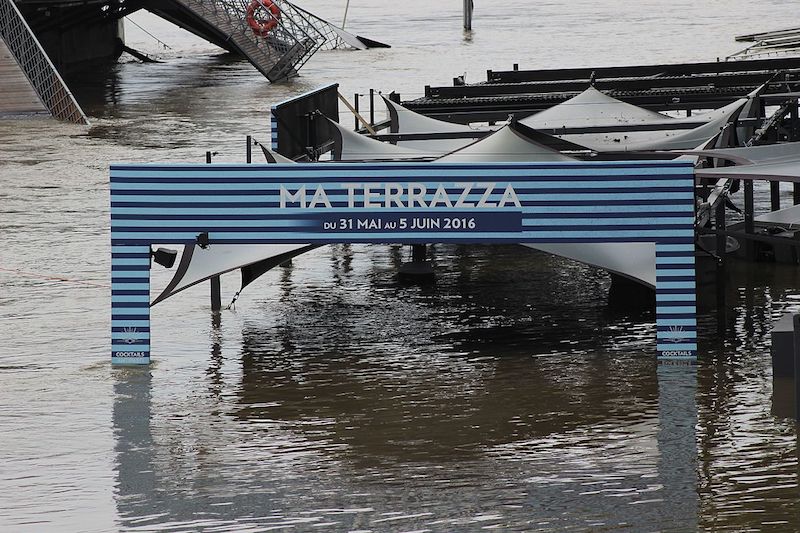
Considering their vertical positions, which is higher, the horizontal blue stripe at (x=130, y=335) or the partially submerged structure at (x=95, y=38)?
the partially submerged structure at (x=95, y=38)

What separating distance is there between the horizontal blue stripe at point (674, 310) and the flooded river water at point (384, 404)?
0.54 metres

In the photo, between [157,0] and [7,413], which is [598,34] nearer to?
[157,0]

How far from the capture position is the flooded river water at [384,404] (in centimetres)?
1056

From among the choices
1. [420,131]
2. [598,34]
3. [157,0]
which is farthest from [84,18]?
[420,131]

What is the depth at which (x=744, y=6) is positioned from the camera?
9681 cm

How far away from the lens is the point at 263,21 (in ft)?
186

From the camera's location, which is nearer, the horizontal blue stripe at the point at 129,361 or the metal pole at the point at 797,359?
the metal pole at the point at 797,359

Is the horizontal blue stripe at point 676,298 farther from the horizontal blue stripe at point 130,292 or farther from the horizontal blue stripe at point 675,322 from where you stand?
the horizontal blue stripe at point 130,292

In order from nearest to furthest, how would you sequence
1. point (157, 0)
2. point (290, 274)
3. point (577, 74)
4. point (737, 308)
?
point (737, 308)
point (290, 274)
point (577, 74)
point (157, 0)

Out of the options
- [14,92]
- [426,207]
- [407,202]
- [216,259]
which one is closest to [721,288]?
[426,207]

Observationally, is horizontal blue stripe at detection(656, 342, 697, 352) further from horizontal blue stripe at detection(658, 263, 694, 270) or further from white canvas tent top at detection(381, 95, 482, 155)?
white canvas tent top at detection(381, 95, 482, 155)

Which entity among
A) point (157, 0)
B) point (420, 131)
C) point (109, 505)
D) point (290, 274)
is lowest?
point (109, 505)

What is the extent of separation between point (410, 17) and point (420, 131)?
237 feet

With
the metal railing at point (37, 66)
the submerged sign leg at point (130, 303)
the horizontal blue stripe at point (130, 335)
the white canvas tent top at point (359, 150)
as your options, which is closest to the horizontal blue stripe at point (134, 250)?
the submerged sign leg at point (130, 303)
